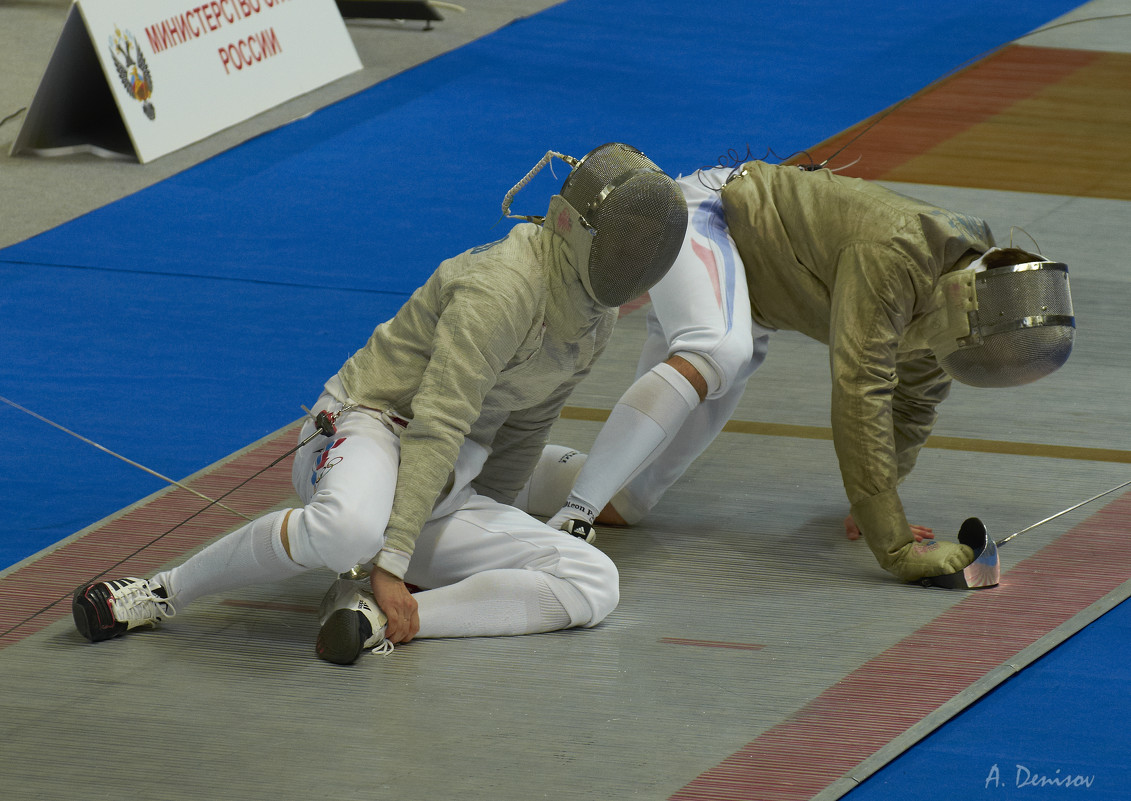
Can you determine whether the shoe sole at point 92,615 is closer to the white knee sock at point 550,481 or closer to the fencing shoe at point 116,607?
the fencing shoe at point 116,607

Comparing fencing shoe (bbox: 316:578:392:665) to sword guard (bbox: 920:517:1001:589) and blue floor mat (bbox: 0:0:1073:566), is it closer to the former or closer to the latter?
blue floor mat (bbox: 0:0:1073:566)

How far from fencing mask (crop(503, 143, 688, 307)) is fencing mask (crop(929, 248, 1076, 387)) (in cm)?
57

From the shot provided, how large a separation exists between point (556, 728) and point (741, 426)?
1.53 meters

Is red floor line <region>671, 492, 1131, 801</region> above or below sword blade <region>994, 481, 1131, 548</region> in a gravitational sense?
below

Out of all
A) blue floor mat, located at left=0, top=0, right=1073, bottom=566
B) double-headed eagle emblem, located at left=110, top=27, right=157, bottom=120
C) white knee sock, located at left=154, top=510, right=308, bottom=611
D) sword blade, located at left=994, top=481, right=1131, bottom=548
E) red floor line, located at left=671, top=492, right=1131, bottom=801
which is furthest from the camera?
double-headed eagle emblem, located at left=110, top=27, right=157, bottom=120

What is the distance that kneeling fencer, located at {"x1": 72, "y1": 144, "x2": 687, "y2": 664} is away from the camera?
248 centimetres

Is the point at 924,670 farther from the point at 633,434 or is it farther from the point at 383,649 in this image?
the point at 383,649

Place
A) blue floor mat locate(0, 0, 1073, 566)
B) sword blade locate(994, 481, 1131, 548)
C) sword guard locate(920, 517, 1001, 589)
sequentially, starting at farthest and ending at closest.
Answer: blue floor mat locate(0, 0, 1073, 566) < sword blade locate(994, 481, 1131, 548) < sword guard locate(920, 517, 1001, 589)

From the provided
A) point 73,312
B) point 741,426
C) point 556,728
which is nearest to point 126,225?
point 73,312

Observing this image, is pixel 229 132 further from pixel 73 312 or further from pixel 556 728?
pixel 556 728

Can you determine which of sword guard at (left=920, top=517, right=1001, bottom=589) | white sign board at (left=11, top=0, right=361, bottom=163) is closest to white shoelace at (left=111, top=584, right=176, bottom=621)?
sword guard at (left=920, top=517, right=1001, bottom=589)

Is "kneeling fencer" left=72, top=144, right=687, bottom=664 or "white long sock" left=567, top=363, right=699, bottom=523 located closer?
"kneeling fencer" left=72, top=144, right=687, bottom=664

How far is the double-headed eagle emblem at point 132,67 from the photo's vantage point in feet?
18.8

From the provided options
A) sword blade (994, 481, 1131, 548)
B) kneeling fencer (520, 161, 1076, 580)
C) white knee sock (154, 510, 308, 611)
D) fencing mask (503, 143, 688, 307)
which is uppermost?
fencing mask (503, 143, 688, 307)
